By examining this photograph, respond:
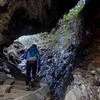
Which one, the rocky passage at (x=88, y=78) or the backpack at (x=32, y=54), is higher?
the backpack at (x=32, y=54)

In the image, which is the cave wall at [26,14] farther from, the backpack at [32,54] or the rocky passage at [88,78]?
the rocky passage at [88,78]

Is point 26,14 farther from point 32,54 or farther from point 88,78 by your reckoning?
point 88,78

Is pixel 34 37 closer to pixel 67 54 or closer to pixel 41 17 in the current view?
pixel 67 54

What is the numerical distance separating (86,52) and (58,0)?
4.40m

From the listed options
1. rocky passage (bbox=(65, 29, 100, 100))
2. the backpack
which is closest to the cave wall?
the backpack

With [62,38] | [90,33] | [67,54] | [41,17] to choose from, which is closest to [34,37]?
[62,38]

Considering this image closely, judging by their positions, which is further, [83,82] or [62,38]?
[62,38]

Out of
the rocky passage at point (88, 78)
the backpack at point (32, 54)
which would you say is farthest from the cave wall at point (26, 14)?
the rocky passage at point (88, 78)

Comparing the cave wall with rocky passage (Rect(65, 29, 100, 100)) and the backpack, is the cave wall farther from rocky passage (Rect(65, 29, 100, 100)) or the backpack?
rocky passage (Rect(65, 29, 100, 100))

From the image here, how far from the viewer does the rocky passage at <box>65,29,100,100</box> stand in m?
4.85

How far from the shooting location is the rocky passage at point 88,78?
485 centimetres

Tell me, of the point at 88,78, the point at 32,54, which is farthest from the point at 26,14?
the point at 88,78

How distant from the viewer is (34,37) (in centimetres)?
2158

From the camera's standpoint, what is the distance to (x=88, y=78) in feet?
18.4
